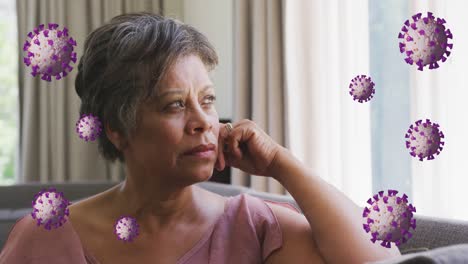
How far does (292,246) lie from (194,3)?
162 inches

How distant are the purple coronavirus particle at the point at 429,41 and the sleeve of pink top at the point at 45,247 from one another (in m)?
0.90

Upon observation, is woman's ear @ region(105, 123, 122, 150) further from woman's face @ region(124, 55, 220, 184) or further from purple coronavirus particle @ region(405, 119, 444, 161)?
purple coronavirus particle @ region(405, 119, 444, 161)

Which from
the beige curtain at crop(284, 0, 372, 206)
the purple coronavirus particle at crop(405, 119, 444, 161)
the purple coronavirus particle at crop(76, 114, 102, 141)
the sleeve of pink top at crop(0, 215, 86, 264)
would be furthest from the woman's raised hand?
the beige curtain at crop(284, 0, 372, 206)

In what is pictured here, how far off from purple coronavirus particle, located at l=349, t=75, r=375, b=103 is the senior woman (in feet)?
1.17

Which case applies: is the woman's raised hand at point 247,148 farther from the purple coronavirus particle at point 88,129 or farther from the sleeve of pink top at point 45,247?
the purple coronavirus particle at point 88,129

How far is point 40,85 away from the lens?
15.5ft

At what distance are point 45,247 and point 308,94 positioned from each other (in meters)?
2.49

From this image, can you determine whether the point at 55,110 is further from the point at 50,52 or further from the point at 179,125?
the point at 50,52

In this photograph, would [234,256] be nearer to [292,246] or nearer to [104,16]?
[292,246]

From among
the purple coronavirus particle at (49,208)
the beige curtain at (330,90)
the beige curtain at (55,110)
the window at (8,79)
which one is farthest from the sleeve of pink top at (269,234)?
the window at (8,79)

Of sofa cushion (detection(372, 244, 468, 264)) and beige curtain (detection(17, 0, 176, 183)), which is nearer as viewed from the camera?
sofa cushion (detection(372, 244, 468, 264))

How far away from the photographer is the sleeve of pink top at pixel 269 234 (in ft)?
3.78

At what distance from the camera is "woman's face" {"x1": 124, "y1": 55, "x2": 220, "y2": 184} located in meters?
0.84

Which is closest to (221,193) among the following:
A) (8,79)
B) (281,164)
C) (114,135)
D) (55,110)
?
(281,164)
